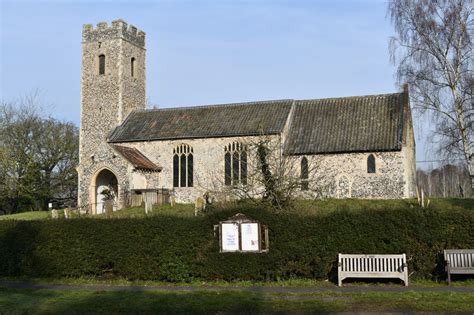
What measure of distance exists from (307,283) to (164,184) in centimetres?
2247

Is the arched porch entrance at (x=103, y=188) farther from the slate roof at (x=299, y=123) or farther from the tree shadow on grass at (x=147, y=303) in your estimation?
the tree shadow on grass at (x=147, y=303)

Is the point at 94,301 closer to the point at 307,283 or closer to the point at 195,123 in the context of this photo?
the point at 307,283

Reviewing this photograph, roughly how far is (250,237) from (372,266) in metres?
3.60

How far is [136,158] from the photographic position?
3459cm

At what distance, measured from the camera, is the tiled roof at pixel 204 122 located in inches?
1361

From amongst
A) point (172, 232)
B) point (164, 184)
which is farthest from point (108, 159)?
point (172, 232)

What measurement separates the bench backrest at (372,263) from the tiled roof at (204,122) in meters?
19.0

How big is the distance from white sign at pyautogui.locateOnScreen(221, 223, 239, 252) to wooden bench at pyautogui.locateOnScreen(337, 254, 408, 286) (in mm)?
3113

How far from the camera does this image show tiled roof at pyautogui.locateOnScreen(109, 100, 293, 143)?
34.6 m

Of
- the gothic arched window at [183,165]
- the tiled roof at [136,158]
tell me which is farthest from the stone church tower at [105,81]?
the gothic arched window at [183,165]

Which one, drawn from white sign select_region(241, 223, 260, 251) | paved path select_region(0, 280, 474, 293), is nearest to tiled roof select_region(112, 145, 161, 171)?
paved path select_region(0, 280, 474, 293)

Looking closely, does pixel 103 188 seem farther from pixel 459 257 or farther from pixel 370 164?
pixel 459 257

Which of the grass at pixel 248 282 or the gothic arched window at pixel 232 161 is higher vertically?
the gothic arched window at pixel 232 161

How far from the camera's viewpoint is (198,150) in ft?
115
